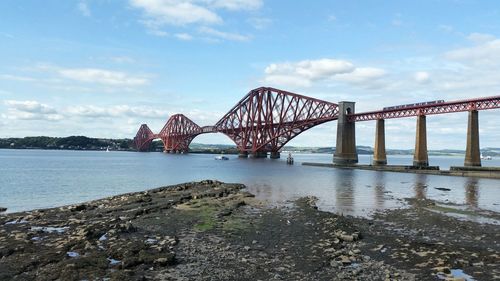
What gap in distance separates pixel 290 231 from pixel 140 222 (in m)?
7.17

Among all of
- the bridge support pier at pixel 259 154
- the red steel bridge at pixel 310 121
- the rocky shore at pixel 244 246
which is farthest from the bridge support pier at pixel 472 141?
the bridge support pier at pixel 259 154

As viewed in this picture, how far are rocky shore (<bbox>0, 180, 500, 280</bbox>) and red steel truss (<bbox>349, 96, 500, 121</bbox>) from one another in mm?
53112

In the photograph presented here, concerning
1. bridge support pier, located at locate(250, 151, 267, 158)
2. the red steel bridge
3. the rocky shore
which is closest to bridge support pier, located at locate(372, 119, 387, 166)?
the red steel bridge

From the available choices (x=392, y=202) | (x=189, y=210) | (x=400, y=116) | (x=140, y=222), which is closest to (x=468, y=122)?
(x=400, y=116)

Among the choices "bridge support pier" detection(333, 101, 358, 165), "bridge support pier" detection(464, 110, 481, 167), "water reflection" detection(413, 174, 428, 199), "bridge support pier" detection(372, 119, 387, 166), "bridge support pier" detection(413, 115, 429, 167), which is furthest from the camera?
"bridge support pier" detection(333, 101, 358, 165)

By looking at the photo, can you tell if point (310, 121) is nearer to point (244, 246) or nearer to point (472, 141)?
point (472, 141)

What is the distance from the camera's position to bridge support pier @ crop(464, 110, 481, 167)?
66750 mm

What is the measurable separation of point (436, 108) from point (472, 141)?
46.8 ft

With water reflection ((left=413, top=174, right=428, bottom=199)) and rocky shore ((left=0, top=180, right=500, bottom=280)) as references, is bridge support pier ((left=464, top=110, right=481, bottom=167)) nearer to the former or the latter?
water reflection ((left=413, top=174, right=428, bottom=199))

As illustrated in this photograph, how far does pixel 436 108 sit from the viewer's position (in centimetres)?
7962

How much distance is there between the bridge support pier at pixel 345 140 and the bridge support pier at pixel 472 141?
118ft

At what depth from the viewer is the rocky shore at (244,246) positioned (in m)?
11.8

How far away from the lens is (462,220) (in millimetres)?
21422

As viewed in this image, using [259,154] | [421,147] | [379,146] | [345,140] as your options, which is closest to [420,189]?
[421,147]
